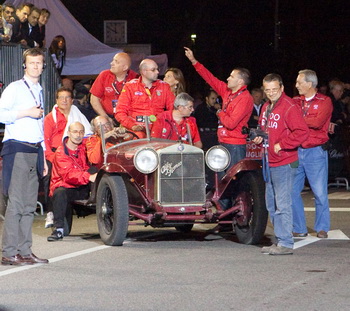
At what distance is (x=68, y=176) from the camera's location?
458 inches

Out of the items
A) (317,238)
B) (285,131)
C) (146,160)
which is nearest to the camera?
(285,131)

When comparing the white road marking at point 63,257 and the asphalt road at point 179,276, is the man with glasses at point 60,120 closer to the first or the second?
the asphalt road at point 179,276

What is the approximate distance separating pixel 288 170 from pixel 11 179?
2.78m

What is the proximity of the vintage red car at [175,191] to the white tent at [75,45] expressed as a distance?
853 centimetres

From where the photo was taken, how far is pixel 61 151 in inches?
467

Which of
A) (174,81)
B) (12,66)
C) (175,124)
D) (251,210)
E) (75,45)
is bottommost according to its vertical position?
(251,210)

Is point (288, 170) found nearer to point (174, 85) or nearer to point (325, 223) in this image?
point (325, 223)

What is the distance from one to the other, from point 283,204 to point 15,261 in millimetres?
2733

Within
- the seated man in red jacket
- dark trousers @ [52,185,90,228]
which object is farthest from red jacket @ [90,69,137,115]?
dark trousers @ [52,185,90,228]

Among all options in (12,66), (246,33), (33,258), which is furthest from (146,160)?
(246,33)

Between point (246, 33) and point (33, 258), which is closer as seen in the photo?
point (33, 258)

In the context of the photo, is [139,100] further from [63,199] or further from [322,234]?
[322,234]

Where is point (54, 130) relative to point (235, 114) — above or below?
below

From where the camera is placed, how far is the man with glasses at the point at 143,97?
11.9 m
